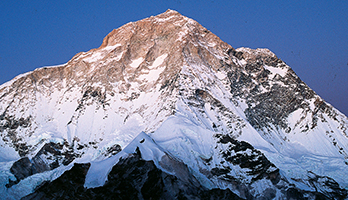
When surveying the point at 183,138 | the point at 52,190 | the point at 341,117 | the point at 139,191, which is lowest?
the point at 52,190

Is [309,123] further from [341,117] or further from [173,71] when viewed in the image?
[173,71]

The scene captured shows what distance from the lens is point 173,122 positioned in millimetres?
117375

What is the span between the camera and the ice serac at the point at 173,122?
99.6 m

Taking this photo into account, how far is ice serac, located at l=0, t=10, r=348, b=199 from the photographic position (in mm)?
99625

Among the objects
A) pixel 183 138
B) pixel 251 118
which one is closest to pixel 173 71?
pixel 251 118

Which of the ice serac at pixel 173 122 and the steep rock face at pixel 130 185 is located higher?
the ice serac at pixel 173 122

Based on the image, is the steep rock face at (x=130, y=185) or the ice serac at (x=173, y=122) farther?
the ice serac at (x=173, y=122)

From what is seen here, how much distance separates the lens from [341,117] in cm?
15788

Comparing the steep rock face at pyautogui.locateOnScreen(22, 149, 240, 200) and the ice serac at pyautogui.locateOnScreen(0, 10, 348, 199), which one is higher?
the ice serac at pyautogui.locateOnScreen(0, 10, 348, 199)

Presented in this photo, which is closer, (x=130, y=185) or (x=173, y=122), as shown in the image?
(x=130, y=185)

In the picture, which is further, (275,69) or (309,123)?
(275,69)

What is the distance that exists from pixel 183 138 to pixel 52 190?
38.2 meters

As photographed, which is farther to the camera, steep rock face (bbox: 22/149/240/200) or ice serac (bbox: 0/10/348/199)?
ice serac (bbox: 0/10/348/199)

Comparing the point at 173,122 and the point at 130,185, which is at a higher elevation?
the point at 173,122
